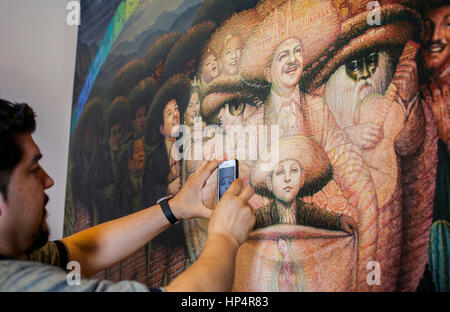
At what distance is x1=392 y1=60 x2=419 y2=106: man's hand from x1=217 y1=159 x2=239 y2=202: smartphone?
0.39 m

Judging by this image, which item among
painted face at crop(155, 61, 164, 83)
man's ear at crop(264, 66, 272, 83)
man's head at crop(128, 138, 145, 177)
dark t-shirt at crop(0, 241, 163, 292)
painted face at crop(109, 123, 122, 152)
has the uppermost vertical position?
painted face at crop(155, 61, 164, 83)

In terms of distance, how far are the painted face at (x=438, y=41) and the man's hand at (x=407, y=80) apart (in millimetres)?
28

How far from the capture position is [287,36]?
929 millimetres

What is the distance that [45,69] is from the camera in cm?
222

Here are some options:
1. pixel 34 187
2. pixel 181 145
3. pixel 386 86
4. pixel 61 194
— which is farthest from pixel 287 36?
pixel 61 194

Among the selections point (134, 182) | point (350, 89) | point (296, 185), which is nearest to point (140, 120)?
point (134, 182)

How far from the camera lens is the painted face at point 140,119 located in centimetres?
144

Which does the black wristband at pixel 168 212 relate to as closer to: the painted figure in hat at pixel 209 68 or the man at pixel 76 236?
the man at pixel 76 236

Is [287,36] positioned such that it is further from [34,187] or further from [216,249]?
[34,187]

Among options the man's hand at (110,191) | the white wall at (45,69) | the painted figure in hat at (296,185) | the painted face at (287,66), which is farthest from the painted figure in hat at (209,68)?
the white wall at (45,69)

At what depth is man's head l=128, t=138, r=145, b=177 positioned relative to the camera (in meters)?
1.42

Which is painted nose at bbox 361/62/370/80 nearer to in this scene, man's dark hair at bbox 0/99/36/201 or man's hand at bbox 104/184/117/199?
man's dark hair at bbox 0/99/36/201

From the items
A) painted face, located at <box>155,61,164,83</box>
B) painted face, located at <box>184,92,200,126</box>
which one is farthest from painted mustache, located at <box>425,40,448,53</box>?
painted face, located at <box>155,61,164,83</box>

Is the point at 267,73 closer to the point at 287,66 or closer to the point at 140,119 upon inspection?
the point at 287,66
